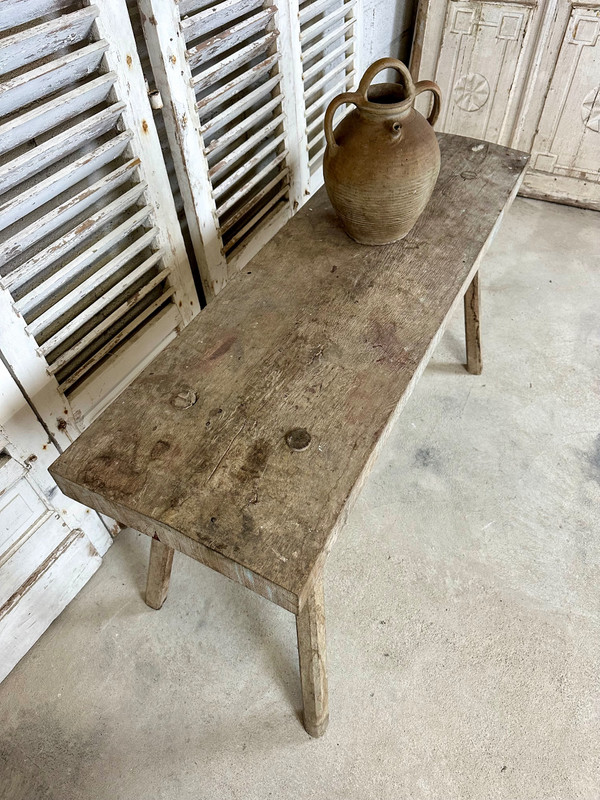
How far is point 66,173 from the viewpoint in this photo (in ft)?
2.99

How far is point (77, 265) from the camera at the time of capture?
100cm

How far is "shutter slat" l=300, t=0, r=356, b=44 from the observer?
1435mm

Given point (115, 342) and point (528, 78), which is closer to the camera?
point (115, 342)

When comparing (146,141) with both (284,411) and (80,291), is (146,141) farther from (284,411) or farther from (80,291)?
(284,411)

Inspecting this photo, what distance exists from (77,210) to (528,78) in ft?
6.25

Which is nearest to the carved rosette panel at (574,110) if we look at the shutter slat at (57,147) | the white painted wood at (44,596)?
the shutter slat at (57,147)

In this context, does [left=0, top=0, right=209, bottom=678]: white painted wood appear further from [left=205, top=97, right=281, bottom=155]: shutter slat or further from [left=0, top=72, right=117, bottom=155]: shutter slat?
[left=205, top=97, right=281, bottom=155]: shutter slat

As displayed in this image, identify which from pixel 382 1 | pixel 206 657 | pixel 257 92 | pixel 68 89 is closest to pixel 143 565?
pixel 206 657

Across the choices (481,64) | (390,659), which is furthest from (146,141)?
(481,64)

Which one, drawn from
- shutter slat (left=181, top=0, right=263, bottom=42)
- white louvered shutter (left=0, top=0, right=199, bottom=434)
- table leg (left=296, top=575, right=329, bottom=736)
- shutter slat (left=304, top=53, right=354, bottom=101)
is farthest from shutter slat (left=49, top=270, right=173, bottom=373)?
shutter slat (left=304, top=53, right=354, bottom=101)

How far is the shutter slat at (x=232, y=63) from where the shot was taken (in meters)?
1.13

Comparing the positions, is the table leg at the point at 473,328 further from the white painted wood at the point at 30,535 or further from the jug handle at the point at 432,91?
the white painted wood at the point at 30,535

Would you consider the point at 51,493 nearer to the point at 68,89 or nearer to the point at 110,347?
the point at 110,347

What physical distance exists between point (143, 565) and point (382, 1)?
80.2 inches
